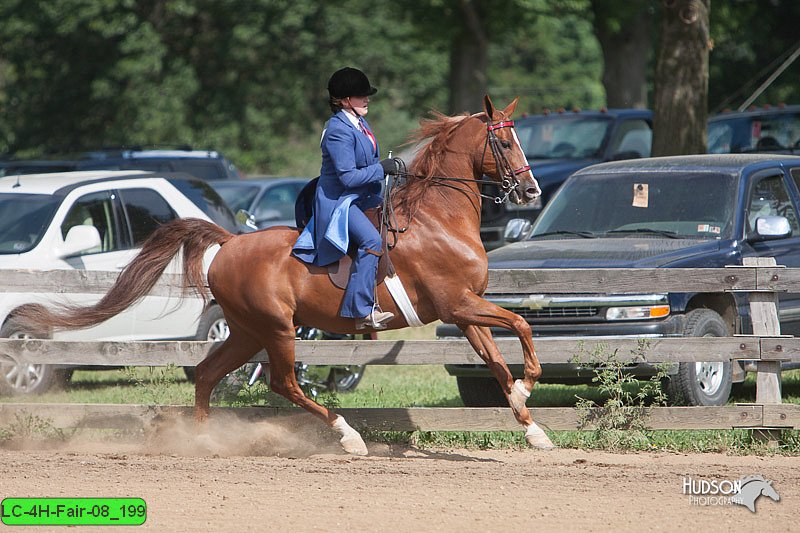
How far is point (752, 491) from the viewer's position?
262 inches

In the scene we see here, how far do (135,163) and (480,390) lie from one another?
1000 centimetres

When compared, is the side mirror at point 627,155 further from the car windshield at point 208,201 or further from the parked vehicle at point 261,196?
the car windshield at point 208,201

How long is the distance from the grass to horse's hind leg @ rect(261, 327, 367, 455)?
620 millimetres

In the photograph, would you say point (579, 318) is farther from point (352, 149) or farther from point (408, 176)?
point (352, 149)

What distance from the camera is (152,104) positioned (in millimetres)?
38438

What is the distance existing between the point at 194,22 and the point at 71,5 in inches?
219

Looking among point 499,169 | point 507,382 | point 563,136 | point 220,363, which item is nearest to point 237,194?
point 563,136

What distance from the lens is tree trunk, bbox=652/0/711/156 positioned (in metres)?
13.8

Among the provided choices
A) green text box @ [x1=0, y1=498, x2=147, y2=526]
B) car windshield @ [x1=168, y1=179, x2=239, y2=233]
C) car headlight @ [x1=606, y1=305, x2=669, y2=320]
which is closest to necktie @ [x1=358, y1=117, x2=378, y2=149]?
car headlight @ [x1=606, y1=305, x2=669, y2=320]

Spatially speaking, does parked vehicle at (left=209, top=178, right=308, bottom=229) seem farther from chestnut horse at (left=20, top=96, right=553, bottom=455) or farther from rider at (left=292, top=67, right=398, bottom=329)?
rider at (left=292, top=67, right=398, bottom=329)

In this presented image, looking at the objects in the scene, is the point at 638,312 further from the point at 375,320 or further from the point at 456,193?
the point at 375,320

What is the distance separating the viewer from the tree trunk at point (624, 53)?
83.3ft

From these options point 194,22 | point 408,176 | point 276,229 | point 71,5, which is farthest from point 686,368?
point 194,22

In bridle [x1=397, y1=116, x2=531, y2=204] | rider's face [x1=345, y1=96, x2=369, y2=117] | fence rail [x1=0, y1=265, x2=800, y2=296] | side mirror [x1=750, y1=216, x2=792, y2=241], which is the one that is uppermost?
rider's face [x1=345, y1=96, x2=369, y2=117]
